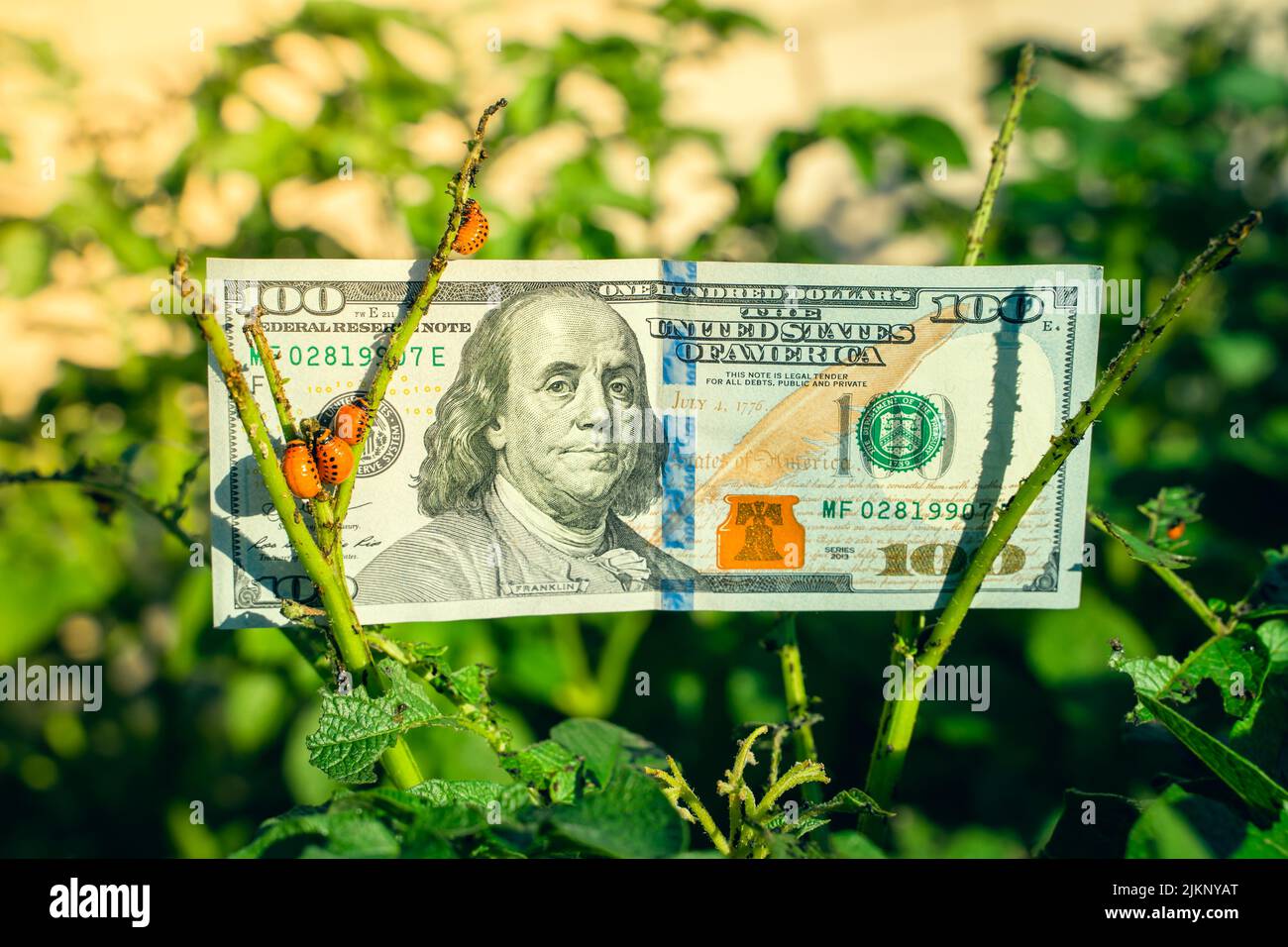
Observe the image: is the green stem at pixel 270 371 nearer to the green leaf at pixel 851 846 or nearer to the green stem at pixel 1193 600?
the green leaf at pixel 851 846

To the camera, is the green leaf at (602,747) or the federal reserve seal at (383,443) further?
the federal reserve seal at (383,443)

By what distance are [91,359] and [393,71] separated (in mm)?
656

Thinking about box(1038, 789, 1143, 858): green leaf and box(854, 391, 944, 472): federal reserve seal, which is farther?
box(854, 391, 944, 472): federal reserve seal

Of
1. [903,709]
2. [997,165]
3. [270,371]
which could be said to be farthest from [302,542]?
[997,165]

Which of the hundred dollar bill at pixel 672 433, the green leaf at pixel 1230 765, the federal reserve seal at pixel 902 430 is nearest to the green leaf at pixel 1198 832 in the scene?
the green leaf at pixel 1230 765

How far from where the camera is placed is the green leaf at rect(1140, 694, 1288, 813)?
0.76m

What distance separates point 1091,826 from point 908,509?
348 millimetres

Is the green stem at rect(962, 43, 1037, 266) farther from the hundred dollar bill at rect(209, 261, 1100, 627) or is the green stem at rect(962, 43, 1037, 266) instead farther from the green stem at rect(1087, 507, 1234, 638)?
the green stem at rect(1087, 507, 1234, 638)

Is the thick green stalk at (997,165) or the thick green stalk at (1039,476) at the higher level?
the thick green stalk at (997,165)

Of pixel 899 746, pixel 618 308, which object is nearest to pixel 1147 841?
pixel 899 746

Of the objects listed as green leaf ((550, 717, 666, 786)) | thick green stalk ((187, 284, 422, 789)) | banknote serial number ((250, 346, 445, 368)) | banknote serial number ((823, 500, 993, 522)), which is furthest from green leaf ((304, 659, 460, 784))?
banknote serial number ((823, 500, 993, 522))

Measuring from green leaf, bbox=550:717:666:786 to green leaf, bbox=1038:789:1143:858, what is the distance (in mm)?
364

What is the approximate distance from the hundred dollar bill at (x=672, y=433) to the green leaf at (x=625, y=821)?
347 mm

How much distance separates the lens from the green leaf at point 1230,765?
29.8 inches
